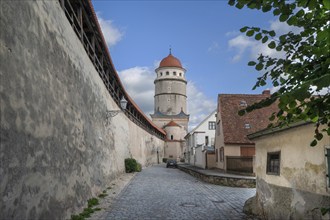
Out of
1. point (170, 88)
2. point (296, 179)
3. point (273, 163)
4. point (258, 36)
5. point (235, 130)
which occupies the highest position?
point (170, 88)

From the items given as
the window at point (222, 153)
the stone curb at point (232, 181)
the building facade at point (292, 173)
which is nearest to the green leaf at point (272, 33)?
the building facade at point (292, 173)

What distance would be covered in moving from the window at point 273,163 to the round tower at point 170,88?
6180cm

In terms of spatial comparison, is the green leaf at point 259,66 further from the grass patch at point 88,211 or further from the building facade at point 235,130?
the building facade at point 235,130

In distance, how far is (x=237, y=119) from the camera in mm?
25109

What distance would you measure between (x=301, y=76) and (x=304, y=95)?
3.52 ft

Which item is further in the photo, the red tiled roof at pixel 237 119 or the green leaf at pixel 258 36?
the red tiled roof at pixel 237 119

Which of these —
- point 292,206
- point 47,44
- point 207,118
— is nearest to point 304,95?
point 292,206

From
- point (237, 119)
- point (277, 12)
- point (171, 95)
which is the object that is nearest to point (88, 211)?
point (277, 12)

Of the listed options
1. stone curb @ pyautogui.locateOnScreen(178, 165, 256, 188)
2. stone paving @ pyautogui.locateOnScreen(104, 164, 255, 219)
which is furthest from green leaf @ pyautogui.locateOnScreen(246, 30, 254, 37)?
stone curb @ pyautogui.locateOnScreen(178, 165, 256, 188)

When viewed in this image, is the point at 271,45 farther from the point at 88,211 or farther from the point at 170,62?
the point at 170,62

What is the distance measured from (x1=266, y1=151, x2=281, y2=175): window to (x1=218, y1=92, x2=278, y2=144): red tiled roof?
1514 centimetres

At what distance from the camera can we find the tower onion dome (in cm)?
7156

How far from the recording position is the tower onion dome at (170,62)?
71562 mm

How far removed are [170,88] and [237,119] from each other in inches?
1792
